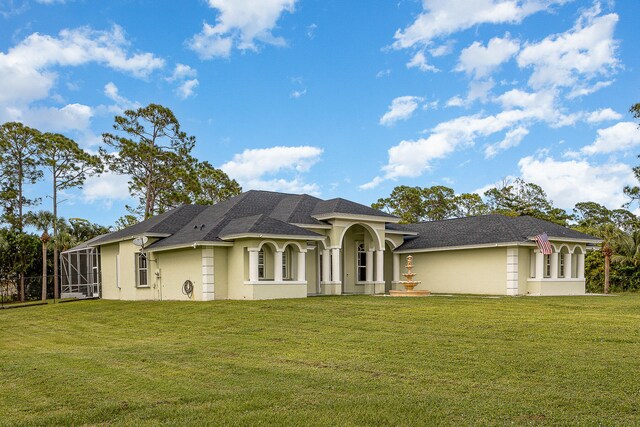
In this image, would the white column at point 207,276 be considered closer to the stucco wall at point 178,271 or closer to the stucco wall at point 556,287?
the stucco wall at point 178,271

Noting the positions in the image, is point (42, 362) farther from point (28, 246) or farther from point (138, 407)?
point (28, 246)

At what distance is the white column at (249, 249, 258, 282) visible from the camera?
23.8 m

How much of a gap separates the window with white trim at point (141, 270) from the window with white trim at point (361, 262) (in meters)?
10.7

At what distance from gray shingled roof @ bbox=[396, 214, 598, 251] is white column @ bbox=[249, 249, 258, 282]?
31.5 feet

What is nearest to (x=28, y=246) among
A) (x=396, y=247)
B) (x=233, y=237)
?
(x=233, y=237)

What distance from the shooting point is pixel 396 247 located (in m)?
31.3

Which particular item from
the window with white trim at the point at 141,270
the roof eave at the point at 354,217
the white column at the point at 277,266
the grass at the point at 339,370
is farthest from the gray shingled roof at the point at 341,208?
the grass at the point at 339,370

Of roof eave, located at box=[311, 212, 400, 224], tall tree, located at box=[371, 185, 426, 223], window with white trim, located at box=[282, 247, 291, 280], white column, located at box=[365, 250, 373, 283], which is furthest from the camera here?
tall tree, located at box=[371, 185, 426, 223]

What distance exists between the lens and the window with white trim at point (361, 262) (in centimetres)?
3049

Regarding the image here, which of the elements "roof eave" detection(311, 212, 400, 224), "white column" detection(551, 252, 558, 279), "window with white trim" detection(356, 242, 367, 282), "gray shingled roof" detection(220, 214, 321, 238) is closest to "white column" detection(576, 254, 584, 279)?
"white column" detection(551, 252, 558, 279)

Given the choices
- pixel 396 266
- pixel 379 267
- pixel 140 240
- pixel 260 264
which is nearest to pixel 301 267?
pixel 260 264

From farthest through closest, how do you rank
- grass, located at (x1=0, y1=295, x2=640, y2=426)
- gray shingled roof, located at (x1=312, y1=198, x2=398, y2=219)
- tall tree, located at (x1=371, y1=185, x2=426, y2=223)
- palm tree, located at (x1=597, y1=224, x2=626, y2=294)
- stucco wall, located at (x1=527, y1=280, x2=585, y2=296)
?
tall tree, located at (x1=371, y1=185, x2=426, y2=223)
palm tree, located at (x1=597, y1=224, x2=626, y2=294)
gray shingled roof, located at (x1=312, y1=198, x2=398, y2=219)
stucco wall, located at (x1=527, y1=280, x2=585, y2=296)
grass, located at (x1=0, y1=295, x2=640, y2=426)

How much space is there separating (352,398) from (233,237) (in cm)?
1686

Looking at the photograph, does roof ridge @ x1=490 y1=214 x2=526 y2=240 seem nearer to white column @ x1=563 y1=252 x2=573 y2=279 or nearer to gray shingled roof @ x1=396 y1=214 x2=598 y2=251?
gray shingled roof @ x1=396 y1=214 x2=598 y2=251
